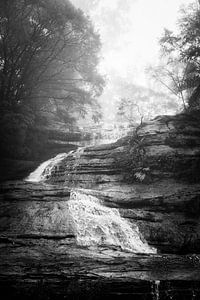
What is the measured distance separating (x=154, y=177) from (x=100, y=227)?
178 inches

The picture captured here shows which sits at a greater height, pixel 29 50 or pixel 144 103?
pixel 144 103

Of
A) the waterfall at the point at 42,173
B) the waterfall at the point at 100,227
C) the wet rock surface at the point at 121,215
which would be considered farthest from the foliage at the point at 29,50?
the waterfall at the point at 100,227

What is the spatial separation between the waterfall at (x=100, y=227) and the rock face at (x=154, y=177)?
40 centimetres

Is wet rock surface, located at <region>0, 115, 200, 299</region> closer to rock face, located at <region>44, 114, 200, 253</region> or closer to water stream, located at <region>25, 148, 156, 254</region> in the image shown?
rock face, located at <region>44, 114, 200, 253</region>

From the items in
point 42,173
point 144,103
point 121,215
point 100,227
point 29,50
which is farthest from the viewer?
point 144,103

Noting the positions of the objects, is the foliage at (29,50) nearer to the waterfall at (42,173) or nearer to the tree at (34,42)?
the tree at (34,42)

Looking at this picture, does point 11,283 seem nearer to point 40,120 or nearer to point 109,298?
point 109,298

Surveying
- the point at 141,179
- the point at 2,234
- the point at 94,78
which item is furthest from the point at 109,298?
the point at 94,78

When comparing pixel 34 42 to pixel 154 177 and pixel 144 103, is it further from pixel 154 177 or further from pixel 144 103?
pixel 144 103

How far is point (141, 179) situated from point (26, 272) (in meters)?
8.25

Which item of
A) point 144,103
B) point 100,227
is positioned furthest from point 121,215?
point 144,103

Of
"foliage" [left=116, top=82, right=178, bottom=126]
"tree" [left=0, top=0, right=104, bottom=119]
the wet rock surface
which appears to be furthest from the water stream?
"foliage" [left=116, top=82, right=178, bottom=126]

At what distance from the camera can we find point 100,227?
9.76 metres

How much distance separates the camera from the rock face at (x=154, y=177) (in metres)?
10.6
